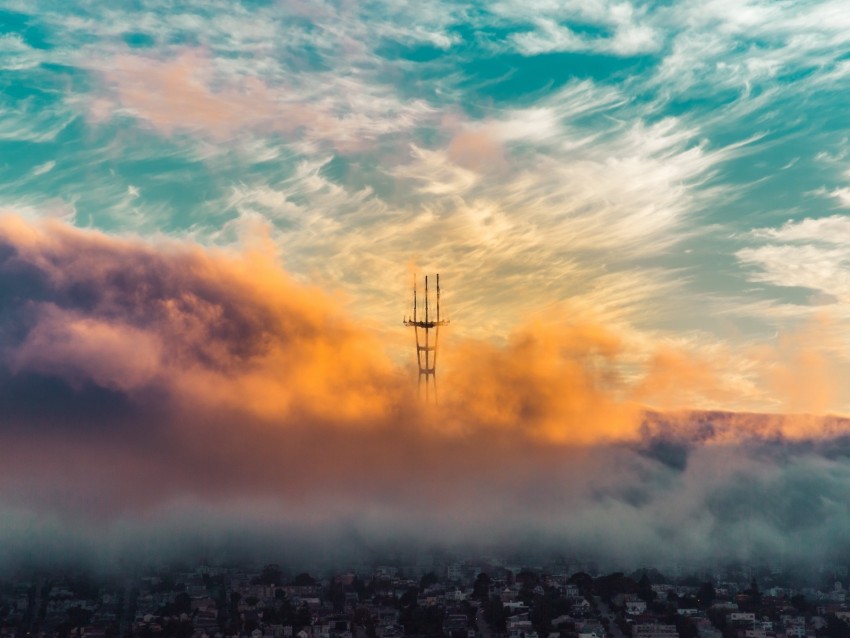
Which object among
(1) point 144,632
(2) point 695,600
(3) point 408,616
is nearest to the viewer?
(1) point 144,632

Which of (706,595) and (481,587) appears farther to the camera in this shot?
(706,595)

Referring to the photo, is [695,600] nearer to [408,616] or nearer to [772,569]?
[772,569]

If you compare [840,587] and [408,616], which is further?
[840,587]

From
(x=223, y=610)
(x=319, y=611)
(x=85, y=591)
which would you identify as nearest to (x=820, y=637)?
(x=319, y=611)

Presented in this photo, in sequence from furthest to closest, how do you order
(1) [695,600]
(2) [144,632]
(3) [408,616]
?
(1) [695,600]
(3) [408,616]
(2) [144,632]

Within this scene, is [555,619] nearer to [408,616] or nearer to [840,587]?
[408,616]

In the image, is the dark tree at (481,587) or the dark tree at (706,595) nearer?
the dark tree at (481,587)

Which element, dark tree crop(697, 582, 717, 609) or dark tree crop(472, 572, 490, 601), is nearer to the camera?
dark tree crop(472, 572, 490, 601)

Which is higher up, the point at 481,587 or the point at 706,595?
the point at 481,587

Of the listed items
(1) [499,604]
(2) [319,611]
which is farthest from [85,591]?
(1) [499,604]
